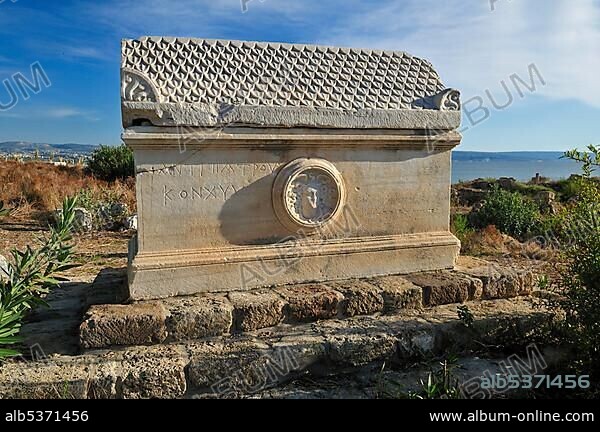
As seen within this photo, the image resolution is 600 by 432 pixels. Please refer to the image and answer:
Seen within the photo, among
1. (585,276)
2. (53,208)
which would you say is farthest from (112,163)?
(585,276)

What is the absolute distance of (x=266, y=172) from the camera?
12.5ft

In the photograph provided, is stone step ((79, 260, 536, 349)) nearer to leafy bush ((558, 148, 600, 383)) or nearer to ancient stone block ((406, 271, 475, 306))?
ancient stone block ((406, 271, 475, 306))

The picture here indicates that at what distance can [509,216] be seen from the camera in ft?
30.5

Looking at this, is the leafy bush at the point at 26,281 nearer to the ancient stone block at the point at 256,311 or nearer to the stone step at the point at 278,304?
the stone step at the point at 278,304

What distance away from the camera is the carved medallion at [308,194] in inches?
150

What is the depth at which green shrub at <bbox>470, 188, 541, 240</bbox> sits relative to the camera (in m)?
9.18

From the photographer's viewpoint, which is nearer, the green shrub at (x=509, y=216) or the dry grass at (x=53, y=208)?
the dry grass at (x=53, y=208)

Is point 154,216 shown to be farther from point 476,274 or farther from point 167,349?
point 476,274

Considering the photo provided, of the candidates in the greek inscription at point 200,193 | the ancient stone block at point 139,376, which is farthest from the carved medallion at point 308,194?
the ancient stone block at point 139,376

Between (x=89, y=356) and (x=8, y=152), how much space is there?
2269 cm
